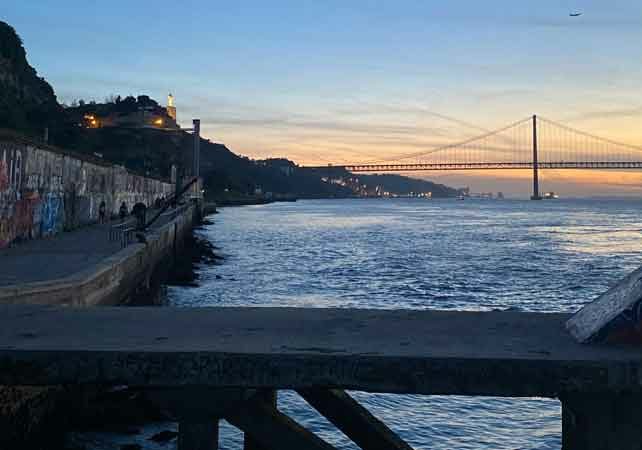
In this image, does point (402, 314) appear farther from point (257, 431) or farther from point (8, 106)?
point (8, 106)

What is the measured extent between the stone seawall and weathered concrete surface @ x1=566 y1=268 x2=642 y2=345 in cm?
1152

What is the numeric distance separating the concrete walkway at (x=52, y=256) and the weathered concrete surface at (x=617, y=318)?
6533 millimetres

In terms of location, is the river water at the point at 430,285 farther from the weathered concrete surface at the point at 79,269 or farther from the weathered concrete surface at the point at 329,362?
the weathered concrete surface at the point at 329,362

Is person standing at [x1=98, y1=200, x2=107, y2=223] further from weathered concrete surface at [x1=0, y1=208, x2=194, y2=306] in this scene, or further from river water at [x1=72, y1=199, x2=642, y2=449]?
weathered concrete surface at [x1=0, y1=208, x2=194, y2=306]

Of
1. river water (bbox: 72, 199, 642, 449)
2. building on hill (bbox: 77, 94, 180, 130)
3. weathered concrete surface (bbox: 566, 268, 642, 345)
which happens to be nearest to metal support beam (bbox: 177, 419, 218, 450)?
weathered concrete surface (bbox: 566, 268, 642, 345)

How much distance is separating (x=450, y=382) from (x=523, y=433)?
4907 mm

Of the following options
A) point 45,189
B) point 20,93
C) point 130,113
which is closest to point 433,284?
point 45,189

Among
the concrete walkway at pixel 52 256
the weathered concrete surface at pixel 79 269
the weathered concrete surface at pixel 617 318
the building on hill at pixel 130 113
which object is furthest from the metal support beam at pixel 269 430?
the building on hill at pixel 130 113

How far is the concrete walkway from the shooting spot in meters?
8.60

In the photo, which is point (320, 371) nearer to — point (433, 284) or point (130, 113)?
point (433, 284)

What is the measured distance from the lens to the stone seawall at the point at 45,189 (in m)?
12.4

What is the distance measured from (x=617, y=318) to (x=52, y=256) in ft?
33.7

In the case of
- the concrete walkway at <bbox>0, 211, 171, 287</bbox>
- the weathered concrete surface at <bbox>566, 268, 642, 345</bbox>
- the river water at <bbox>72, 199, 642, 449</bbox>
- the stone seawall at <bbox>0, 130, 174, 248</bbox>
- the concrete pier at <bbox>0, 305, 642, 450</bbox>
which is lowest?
the river water at <bbox>72, 199, 642, 449</bbox>

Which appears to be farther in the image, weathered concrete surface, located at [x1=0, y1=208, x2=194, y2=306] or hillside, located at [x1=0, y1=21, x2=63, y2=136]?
hillside, located at [x1=0, y1=21, x2=63, y2=136]
